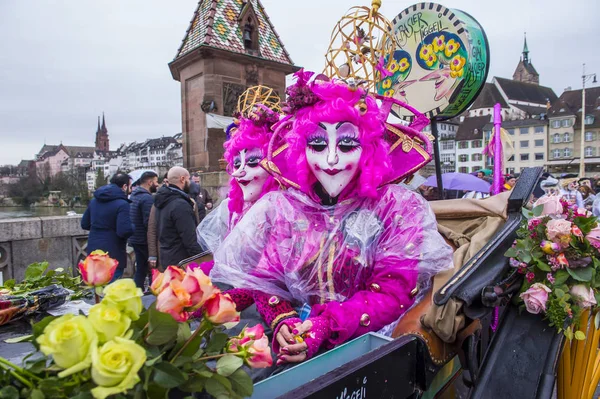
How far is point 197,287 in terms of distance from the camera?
3.06 feet

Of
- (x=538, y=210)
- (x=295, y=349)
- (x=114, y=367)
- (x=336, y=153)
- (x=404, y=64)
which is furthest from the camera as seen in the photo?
(x=404, y=64)

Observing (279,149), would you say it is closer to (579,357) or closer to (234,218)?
(234,218)

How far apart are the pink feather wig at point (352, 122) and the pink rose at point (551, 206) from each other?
819 mm

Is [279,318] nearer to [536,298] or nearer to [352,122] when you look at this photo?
[352,122]

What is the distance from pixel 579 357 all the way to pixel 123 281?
234cm

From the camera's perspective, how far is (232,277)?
1993 mm

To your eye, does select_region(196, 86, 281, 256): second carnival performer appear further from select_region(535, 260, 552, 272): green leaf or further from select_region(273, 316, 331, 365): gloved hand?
select_region(535, 260, 552, 272): green leaf

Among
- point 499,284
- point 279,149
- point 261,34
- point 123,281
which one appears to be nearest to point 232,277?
point 279,149

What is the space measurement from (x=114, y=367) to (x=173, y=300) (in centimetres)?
21

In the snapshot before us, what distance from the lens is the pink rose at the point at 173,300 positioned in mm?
904

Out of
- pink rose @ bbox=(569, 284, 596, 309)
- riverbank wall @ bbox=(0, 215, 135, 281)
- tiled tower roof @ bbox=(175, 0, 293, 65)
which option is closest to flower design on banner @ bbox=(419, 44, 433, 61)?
pink rose @ bbox=(569, 284, 596, 309)

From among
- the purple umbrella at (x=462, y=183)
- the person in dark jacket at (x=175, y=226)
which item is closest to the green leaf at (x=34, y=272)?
the person in dark jacket at (x=175, y=226)

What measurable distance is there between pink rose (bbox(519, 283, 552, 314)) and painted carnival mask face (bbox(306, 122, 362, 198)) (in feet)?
3.28

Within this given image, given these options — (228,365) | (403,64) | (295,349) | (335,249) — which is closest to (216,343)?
(228,365)
